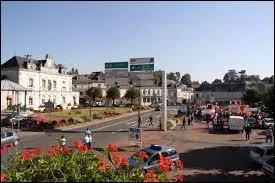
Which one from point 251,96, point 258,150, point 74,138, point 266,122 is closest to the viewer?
point 258,150

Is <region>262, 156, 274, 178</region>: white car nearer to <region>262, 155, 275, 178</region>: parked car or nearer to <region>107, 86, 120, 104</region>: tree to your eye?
<region>262, 155, 275, 178</region>: parked car

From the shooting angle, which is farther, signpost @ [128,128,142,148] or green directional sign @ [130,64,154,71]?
green directional sign @ [130,64,154,71]

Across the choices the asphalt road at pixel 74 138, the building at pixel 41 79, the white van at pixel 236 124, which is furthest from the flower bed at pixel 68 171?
the building at pixel 41 79

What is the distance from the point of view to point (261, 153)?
22375mm

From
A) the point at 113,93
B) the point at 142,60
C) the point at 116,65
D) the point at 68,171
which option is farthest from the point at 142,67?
the point at 113,93

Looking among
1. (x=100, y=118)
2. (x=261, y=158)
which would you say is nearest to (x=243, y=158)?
(x=261, y=158)

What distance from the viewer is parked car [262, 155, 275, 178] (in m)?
19.2

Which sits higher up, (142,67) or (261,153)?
(142,67)

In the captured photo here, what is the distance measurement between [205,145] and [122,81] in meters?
11.8

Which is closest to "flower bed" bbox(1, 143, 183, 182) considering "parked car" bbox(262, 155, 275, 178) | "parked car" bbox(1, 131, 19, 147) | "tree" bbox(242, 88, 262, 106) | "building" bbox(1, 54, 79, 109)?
"parked car" bbox(262, 155, 275, 178)

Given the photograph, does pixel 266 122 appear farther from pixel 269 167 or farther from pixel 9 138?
pixel 9 138

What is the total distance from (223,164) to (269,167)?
4.61 meters

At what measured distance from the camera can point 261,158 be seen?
2191 cm

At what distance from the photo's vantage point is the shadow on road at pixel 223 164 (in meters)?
20.5
